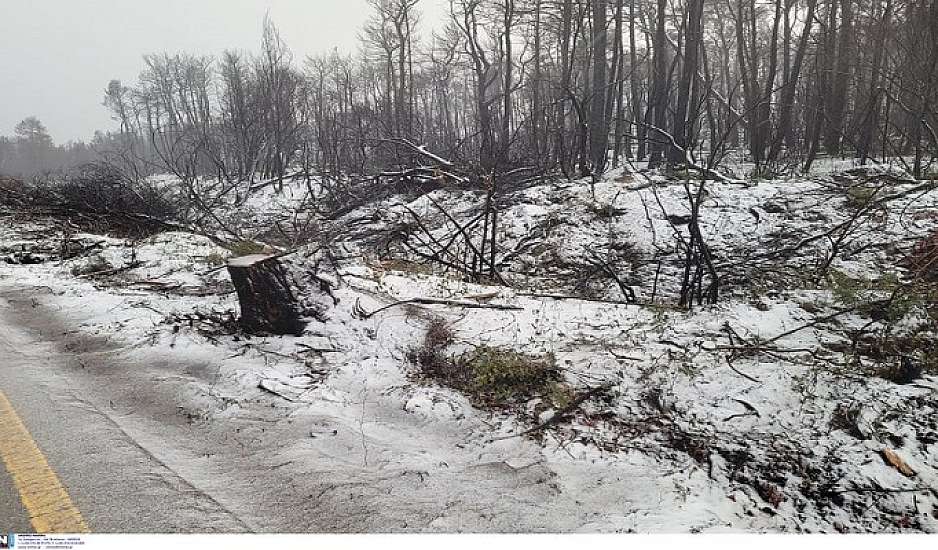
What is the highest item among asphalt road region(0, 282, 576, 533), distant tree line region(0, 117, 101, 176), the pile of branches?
distant tree line region(0, 117, 101, 176)

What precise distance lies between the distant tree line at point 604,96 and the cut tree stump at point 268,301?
3822mm

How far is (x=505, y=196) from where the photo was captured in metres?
9.80

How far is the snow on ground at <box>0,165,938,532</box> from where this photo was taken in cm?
228

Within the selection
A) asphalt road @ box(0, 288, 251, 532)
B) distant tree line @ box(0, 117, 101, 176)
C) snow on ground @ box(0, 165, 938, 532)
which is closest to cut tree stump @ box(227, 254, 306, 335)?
snow on ground @ box(0, 165, 938, 532)

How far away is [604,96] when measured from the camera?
1397cm

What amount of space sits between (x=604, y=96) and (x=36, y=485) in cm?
1402

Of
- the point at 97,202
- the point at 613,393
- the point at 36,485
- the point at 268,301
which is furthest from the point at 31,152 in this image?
the point at 613,393

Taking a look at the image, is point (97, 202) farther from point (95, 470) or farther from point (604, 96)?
point (604, 96)

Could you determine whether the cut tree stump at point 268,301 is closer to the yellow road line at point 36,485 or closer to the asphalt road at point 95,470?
the asphalt road at point 95,470

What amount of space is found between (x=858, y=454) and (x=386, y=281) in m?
3.85

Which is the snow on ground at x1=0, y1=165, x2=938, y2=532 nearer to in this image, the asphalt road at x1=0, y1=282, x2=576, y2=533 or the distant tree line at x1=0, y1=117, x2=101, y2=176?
the asphalt road at x1=0, y1=282, x2=576, y2=533

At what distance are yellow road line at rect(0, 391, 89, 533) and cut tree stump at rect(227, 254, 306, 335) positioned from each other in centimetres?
139

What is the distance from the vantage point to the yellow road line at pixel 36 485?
206cm

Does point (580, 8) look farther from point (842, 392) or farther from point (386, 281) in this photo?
point (842, 392)
